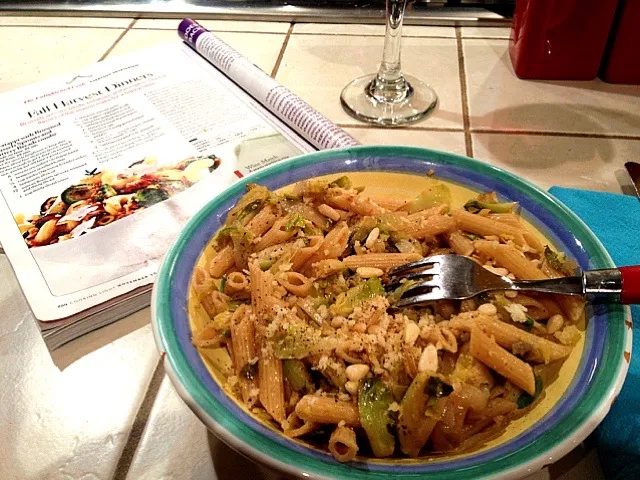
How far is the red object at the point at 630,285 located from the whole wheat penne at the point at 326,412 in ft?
0.83

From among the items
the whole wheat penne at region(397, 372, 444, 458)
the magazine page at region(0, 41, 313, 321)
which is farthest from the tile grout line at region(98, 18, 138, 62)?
the whole wheat penne at region(397, 372, 444, 458)

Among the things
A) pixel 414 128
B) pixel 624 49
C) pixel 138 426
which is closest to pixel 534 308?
pixel 138 426

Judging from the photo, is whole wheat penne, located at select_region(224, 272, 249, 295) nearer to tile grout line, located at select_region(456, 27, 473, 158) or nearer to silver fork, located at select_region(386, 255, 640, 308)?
silver fork, located at select_region(386, 255, 640, 308)

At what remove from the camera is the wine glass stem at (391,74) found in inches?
39.0

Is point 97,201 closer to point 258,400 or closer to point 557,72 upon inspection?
point 258,400

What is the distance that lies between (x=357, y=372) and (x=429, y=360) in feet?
0.20

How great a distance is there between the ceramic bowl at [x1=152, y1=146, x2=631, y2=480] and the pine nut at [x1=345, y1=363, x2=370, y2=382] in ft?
0.23

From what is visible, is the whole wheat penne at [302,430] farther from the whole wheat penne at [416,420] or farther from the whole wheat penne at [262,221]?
the whole wheat penne at [262,221]

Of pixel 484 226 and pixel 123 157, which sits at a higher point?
pixel 484 226

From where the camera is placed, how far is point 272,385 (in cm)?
48

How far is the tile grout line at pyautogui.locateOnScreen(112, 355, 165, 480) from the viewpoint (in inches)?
21.2

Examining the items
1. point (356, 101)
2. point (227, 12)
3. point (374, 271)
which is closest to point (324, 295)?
point (374, 271)

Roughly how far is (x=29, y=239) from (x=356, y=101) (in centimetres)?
62

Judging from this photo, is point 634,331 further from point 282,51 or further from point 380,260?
point 282,51
